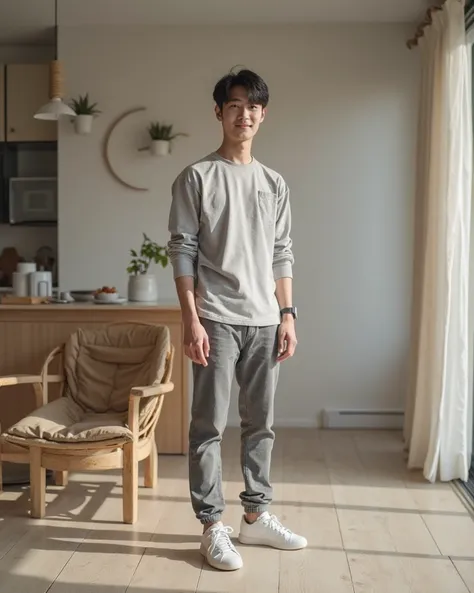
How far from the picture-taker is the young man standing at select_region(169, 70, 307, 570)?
2701 millimetres

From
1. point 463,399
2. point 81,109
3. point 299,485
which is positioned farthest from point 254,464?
point 81,109

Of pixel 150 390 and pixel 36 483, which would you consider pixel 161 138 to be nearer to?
pixel 150 390

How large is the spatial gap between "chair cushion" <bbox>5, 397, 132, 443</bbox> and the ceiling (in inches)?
95.8

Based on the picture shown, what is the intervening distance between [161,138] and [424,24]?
Result: 167 centimetres

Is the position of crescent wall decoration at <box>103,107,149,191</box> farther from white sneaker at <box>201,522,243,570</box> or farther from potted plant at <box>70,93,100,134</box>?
white sneaker at <box>201,522,243,570</box>

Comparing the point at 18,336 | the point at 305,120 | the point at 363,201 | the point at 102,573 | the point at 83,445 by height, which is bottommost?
the point at 102,573

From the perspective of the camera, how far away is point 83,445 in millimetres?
3180

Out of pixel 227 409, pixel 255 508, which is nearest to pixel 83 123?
pixel 227 409

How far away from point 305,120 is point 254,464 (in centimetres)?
282

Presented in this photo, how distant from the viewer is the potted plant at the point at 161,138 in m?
5.07

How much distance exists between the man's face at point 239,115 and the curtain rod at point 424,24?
173 centimetres

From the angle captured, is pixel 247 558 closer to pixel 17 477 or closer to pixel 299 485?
pixel 299 485

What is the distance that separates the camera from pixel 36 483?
3.26m

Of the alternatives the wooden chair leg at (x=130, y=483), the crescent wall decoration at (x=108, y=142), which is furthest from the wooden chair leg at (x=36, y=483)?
the crescent wall decoration at (x=108, y=142)
